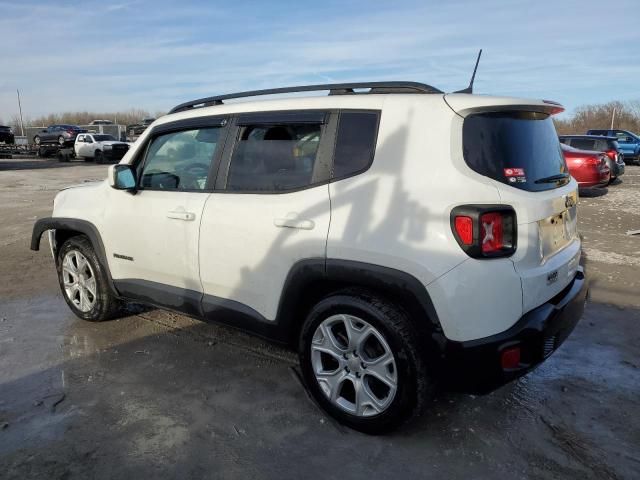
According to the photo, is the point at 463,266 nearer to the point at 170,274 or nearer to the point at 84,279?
the point at 170,274

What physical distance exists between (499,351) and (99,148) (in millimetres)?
30327

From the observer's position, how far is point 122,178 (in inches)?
151

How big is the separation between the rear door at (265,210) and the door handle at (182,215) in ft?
0.39

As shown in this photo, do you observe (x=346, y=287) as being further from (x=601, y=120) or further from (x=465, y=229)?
(x=601, y=120)

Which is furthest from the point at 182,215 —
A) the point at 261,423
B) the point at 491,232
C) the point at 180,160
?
the point at 491,232

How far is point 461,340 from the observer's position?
246cm

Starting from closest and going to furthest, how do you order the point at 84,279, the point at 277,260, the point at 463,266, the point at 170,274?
the point at 463,266, the point at 277,260, the point at 170,274, the point at 84,279

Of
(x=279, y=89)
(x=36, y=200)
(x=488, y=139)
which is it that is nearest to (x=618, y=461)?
(x=488, y=139)

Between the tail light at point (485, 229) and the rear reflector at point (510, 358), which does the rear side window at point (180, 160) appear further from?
the rear reflector at point (510, 358)

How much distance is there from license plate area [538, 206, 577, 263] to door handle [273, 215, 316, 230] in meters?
1.20

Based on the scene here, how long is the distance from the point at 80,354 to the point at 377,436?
7.98 feet

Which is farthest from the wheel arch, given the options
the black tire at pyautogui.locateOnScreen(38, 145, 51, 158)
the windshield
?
the black tire at pyautogui.locateOnScreen(38, 145, 51, 158)

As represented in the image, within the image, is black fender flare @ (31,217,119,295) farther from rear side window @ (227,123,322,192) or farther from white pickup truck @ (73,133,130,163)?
white pickup truck @ (73,133,130,163)

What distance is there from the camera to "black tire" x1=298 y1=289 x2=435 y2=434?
2.60 meters
